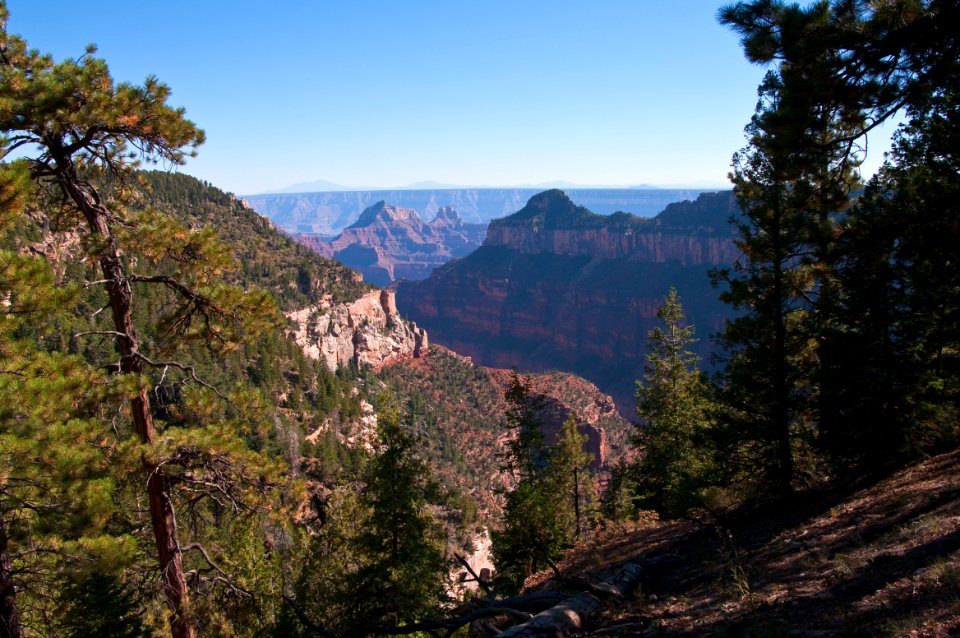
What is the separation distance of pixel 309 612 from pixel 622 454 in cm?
6535

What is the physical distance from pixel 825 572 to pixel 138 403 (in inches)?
362

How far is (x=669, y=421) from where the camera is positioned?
872 inches

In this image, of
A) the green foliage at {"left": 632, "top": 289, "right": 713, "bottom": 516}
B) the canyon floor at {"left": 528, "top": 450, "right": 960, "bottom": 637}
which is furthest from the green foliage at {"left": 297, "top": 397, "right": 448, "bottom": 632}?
the green foliage at {"left": 632, "top": 289, "right": 713, "bottom": 516}

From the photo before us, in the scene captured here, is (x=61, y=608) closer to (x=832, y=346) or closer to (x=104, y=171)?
(x=104, y=171)

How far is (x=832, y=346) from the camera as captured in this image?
1105cm

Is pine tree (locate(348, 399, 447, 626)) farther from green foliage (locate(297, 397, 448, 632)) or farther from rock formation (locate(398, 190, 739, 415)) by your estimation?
rock formation (locate(398, 190, 739, 415))

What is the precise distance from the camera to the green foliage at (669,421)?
2033 cm

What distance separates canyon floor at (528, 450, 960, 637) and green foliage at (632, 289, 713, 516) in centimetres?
768

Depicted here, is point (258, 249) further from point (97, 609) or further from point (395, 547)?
point (97, 609)

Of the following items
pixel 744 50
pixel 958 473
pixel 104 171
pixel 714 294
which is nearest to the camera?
pixel 744 50

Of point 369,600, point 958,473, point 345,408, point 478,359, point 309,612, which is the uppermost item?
point 958,473

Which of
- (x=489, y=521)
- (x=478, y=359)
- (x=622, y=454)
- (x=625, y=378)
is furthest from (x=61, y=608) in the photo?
(x=478, y=359)

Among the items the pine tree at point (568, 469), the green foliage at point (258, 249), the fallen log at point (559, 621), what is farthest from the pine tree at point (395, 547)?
the green foliage at point (258, 249)

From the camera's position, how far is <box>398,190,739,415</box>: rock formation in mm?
138250
